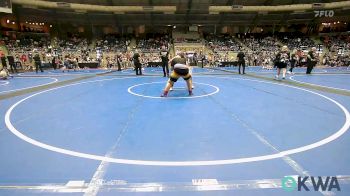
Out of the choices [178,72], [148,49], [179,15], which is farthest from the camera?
[179,15]

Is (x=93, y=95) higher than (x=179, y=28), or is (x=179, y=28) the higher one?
(x=179, y=28)

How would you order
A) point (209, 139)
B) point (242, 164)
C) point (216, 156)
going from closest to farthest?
1. point (242, 164)
2. point (216, 156)
3. point (209, 139)

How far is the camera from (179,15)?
3881 cm

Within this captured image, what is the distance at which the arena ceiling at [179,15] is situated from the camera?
115ft

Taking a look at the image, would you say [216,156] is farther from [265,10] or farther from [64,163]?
[265,10]

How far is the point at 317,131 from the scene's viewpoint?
5.27 metres

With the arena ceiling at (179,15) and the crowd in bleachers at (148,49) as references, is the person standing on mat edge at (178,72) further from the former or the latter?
the arena ceiling at (179,15)

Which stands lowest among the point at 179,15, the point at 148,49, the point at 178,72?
the point at 178,72

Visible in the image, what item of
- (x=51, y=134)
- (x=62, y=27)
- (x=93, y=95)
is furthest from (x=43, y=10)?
(x=51, y=134)

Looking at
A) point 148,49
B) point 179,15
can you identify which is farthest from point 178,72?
point 179,15

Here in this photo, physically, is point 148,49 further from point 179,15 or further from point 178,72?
point 178,72

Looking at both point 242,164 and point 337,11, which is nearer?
point 242,164

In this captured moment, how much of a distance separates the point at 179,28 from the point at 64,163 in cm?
4305

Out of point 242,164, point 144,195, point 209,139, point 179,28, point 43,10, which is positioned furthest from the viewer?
point 179,28
